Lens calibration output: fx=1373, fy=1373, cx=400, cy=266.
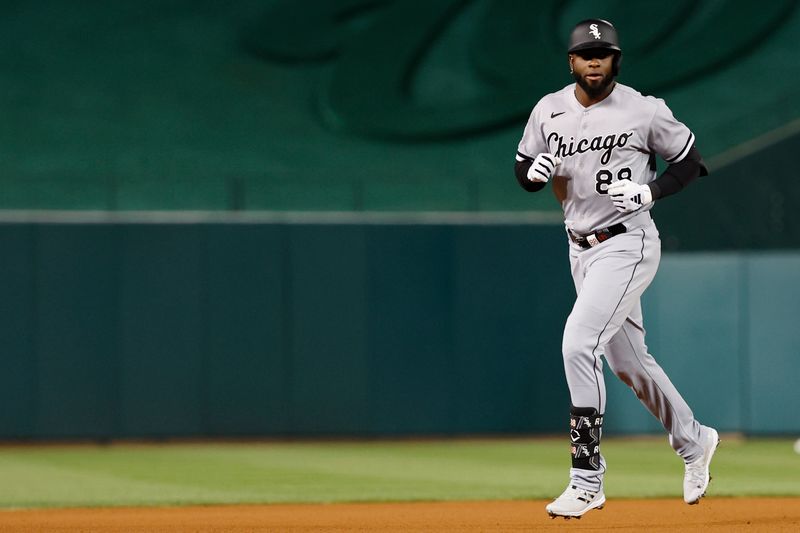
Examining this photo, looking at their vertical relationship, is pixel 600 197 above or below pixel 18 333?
above

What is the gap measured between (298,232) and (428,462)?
2.95 m

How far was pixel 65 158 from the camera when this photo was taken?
19656 mm

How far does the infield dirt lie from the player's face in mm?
1769

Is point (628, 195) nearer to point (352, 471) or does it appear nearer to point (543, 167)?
point (543, 167)

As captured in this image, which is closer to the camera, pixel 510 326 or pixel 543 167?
pixel 543 167

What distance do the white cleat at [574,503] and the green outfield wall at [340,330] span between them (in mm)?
6796

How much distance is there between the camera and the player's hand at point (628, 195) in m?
5.31

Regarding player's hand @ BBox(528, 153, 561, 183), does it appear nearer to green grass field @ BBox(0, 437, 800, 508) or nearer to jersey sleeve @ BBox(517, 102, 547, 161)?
jersey sleeve @ BBox(517, 102, 547, 161)

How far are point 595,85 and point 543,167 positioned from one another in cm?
39

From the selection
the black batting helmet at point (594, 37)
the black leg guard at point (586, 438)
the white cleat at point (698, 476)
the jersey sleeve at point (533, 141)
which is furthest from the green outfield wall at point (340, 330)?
the black batting helmet at point (594, 37)

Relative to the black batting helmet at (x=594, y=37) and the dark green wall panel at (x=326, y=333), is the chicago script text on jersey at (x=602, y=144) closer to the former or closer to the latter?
the black batting helmet at (x=594, y=37)

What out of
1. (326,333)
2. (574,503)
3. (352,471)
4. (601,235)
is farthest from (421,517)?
(326,333)

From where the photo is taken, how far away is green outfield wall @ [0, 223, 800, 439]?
11.9 m

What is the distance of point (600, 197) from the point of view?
18.0 ft
